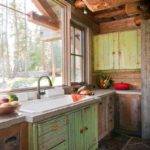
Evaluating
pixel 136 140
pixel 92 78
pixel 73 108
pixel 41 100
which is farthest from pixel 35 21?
pixel 136 140

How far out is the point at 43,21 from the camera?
2787 mm

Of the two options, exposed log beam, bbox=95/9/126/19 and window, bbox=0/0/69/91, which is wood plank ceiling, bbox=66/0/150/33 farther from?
window, bbox=0/0/69/91

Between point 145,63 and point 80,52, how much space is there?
1335mm

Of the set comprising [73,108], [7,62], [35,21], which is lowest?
[73,108]

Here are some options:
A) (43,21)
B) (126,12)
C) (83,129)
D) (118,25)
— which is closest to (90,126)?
(83,129)

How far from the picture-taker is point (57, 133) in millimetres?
1796

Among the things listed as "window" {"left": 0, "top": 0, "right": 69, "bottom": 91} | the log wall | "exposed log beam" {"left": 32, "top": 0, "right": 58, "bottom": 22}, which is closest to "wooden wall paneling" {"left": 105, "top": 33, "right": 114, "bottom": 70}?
the log wall

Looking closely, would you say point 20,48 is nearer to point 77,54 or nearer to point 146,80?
point 77,54

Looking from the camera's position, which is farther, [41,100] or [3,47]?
[41,100]

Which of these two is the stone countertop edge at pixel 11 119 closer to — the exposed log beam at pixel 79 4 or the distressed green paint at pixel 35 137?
the distressed green paint at pixel 35 137

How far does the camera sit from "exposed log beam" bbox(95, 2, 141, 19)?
306 centimetres

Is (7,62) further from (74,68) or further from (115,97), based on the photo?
(115,97)

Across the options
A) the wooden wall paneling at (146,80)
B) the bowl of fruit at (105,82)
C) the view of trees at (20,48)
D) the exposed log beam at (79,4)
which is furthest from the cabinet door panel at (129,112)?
the exposed log beam at (79,4)

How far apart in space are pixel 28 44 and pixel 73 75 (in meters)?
1.28
